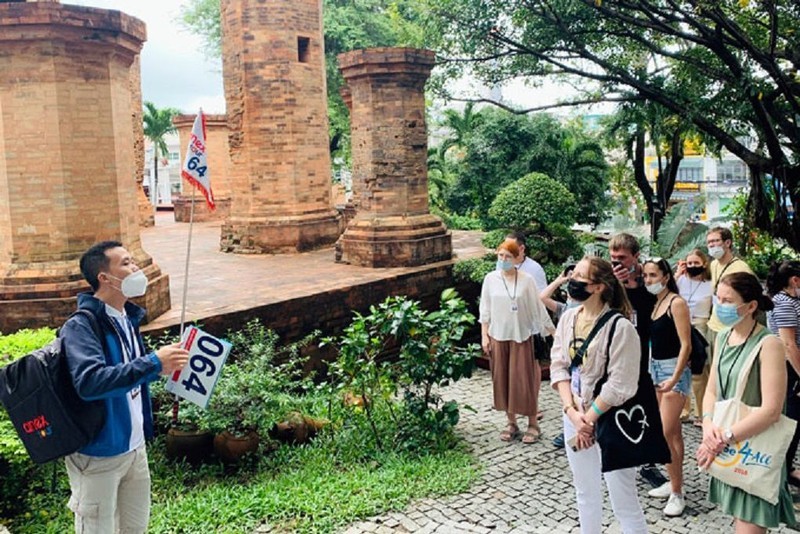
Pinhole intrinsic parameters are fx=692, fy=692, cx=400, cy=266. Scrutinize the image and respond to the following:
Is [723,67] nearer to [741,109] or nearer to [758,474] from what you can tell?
[741,109]

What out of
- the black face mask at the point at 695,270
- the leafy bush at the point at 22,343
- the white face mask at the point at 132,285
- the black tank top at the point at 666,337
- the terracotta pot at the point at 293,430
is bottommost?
the terracotta pot at the point at 293,430

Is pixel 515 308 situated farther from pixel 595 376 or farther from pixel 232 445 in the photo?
pixel 232 445

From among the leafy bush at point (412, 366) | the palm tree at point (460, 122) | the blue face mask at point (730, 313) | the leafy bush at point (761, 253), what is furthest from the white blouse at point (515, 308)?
the palm tree at point (460, 122)

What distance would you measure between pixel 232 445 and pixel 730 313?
3852mm

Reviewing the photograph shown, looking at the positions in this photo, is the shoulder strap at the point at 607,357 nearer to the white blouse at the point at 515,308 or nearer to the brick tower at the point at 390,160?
the white blouse at the point at 515,308

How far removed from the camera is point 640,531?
3.65 metres

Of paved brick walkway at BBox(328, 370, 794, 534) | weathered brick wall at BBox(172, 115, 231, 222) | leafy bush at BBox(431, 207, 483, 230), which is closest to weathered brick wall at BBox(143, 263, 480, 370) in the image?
paved brick walkway at BBox(328, 370, 794, 534)

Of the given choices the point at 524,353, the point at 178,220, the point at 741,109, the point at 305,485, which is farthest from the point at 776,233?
the point at 178,220

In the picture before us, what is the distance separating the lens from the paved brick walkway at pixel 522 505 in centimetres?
462

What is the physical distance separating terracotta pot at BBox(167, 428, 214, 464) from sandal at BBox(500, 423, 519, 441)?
8.42ft

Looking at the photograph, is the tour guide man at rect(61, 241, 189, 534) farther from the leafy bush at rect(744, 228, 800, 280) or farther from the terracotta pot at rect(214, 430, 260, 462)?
the leafy bush at rect(744, 228, 800, 280)

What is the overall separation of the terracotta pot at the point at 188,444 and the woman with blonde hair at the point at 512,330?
2.53 metres

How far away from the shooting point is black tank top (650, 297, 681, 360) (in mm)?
4621

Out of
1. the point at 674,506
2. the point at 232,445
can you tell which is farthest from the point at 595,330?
the point at 232,445
